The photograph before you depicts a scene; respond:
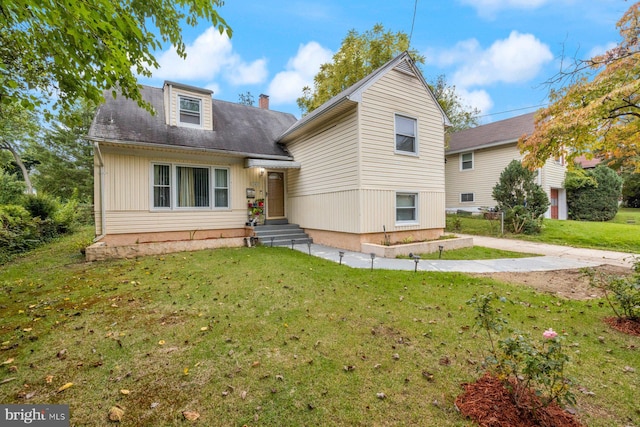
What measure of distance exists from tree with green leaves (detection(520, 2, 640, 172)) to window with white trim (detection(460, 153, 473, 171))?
1073 centimetres

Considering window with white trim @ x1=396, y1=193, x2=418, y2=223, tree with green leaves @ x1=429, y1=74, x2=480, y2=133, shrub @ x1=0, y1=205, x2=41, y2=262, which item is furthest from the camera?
tree with green leaves @ x1=429, y1=74, x2=480, y2=133

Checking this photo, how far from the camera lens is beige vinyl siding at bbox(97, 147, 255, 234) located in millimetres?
8742

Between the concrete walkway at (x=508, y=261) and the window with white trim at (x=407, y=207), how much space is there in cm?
230

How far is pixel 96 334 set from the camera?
3.33 metres

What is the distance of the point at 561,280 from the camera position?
582cm

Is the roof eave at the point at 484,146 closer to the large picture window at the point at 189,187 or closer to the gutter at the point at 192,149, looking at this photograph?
the gutter at the point at 192,149

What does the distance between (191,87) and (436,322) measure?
1152 cm

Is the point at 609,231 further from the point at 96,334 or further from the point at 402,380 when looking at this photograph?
the point at 96,334

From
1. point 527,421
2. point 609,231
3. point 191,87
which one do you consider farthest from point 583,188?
point 191,87

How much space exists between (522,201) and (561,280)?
7803 millimetres

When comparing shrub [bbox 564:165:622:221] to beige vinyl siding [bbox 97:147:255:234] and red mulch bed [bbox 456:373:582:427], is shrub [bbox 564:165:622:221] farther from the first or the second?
red mulch bed [bbox 456:373:582:427]

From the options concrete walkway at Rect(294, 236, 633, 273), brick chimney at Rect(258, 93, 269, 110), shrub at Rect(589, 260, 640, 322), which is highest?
brick chimney at Rect(258, 93, 269, 110)

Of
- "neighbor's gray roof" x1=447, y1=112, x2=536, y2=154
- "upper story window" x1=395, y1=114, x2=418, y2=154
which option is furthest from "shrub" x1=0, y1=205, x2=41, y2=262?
"neighbor's gray roof" x1=447, y1=112, x2=536, y2=154

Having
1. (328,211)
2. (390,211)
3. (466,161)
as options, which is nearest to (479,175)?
(466,161)
